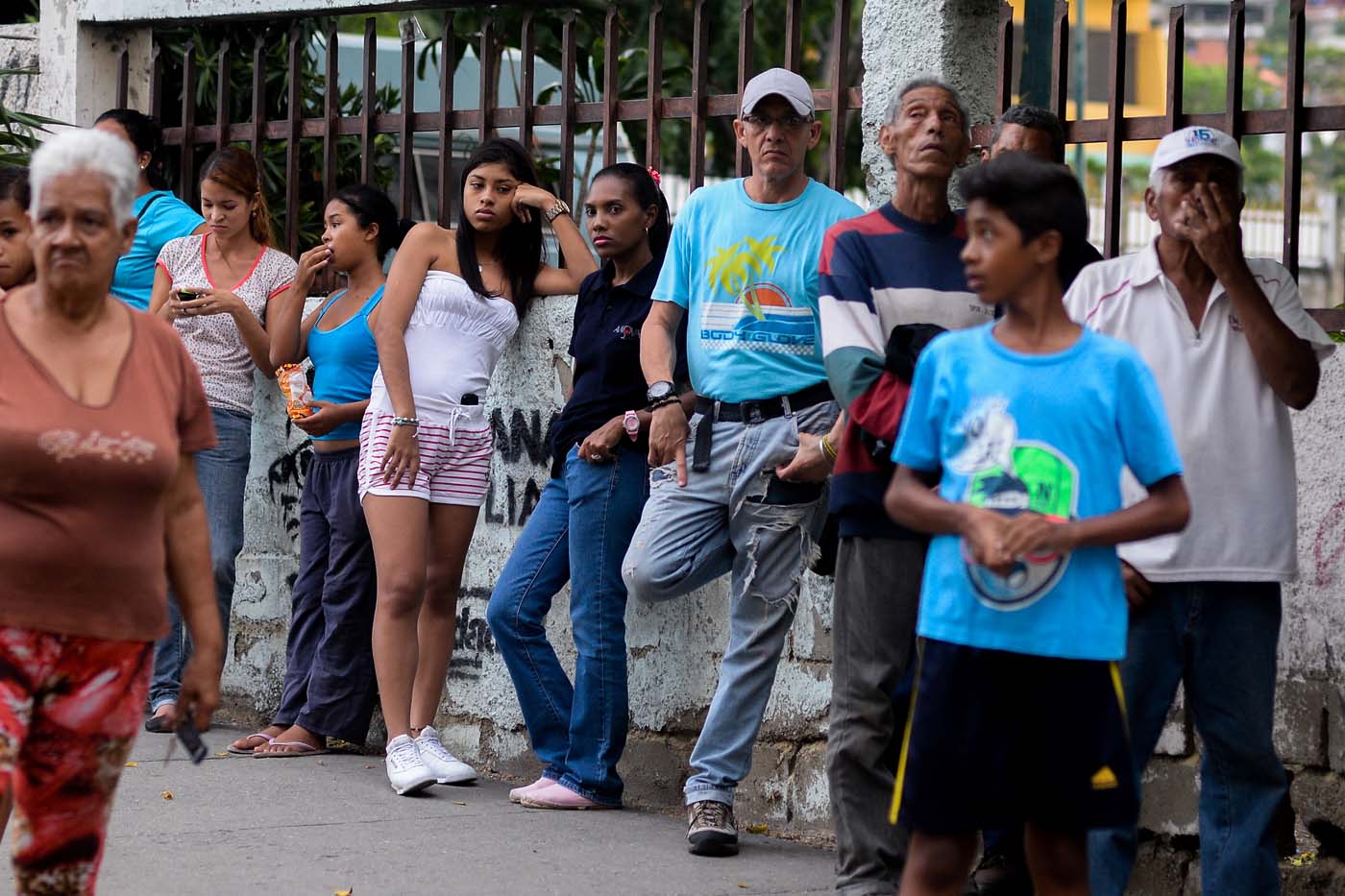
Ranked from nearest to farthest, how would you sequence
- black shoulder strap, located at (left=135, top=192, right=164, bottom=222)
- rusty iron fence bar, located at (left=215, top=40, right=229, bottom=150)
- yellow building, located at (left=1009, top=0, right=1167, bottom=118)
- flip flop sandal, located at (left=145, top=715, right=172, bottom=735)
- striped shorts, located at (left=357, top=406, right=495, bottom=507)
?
striped shorts, located at (left=357, top=406, right=495, bottom=507), flip flop sandal, located at (left=145, top=715, right=172, bottom=735), black shoulder strap, located at (left=135, top=192, right=164, bottom=222), rusty iron fence bar, located at (left=215, top=40, right=229, bottom=150), yellow building, located at (left=1009, top=0, right=1167, bottom=118)

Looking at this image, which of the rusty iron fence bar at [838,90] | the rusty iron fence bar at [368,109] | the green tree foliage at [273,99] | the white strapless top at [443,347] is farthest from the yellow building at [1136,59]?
the white strapless top at [443,347]

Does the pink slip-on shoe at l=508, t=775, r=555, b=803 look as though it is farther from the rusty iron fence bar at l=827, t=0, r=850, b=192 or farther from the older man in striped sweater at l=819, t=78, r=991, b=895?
the rusty iron fence bar at l=827, t=0, r=850, b=192

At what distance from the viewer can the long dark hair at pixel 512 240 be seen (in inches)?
241

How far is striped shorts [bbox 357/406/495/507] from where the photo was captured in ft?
19.8

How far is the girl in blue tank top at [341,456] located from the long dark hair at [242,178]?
0.48 metres

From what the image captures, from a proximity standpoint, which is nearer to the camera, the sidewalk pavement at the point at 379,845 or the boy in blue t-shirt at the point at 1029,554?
the boy in blue t-shirt at the point at 1029,554

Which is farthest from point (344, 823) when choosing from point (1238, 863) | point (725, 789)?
point (1238, 863)

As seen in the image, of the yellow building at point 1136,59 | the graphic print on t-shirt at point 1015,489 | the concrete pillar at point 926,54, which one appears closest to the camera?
the graphic print on t-shirt at point 1015,489

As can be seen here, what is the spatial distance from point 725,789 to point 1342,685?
166 centimetres

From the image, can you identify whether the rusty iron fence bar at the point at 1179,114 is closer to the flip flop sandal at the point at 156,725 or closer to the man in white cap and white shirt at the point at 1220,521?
the man in white cap and white shirt at the point at 1220,521

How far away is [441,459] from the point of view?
6.13 m

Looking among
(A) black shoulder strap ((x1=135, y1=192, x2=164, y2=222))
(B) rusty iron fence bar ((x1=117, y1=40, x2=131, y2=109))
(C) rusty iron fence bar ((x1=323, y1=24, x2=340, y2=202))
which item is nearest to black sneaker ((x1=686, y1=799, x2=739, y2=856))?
(C) rusty iron fence bar ((x1=323, y1=24, x2=340, y2=202))

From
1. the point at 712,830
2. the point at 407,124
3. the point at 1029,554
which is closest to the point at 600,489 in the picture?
the point at 712,830

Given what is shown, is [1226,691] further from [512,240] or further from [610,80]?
[610,80]
